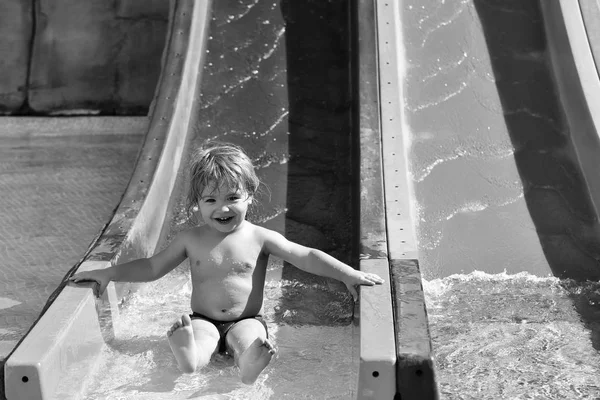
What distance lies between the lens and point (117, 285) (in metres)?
2.99

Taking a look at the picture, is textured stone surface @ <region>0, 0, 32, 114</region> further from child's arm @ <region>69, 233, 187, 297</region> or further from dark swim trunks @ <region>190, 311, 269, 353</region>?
dark swim trunks @ <region>190, 311, 269, 353</region>

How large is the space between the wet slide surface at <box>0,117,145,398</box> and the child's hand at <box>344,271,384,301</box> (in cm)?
121

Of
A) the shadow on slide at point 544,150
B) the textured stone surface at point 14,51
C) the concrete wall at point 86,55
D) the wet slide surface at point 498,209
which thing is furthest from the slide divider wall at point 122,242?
A: the textured stone surface at point 14,51

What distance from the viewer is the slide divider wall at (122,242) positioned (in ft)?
7.39

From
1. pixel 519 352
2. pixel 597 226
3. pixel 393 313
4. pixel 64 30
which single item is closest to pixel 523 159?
pixel 597 226

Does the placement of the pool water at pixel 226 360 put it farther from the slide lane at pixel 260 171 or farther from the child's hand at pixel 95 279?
the child's hand at pixel 95 279

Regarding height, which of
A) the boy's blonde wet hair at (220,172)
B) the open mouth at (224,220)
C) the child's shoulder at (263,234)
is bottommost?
the child's shoulder at (263,234)

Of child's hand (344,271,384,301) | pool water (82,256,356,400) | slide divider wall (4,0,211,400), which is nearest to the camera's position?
slide divider wall (4,0,211,400)

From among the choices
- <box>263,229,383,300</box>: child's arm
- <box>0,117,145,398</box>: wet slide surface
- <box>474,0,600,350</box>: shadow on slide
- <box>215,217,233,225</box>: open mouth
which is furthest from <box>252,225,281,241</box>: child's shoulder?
<box>474,0,600,350</box>: shadow on slide

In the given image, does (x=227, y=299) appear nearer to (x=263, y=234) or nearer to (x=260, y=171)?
(x=263, y=234)

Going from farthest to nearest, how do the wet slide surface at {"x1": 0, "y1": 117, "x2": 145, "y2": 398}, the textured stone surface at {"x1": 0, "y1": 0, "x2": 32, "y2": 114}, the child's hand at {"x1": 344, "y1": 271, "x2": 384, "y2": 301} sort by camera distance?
the textured stone surface at {"x1": 0, "y1": 0, "x2": 32, "y2": 114}, the wet slide surface at {"x1": 0, "y1": 117, "x2": 145, "y2": 398}, the child's hand at {"x1": 344, "y1": 271, "x2": 384, "y2": 301}

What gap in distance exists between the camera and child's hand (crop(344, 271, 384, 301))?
100 inches

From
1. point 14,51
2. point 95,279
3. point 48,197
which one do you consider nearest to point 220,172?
point 95,279

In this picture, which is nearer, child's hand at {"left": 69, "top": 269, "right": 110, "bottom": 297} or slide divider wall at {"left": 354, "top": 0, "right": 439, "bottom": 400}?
slide divider wall at {"left": 354, "top": 0, "right": 439, "bottom": 400}
